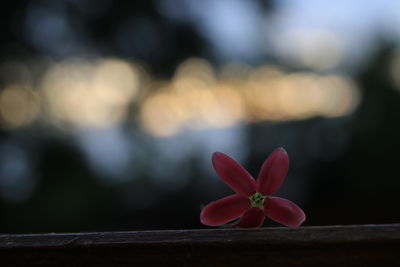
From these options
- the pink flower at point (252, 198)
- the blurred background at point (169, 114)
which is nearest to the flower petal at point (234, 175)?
the pink flower at point (252, 198)

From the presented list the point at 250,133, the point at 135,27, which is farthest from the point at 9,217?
the point at 250,133

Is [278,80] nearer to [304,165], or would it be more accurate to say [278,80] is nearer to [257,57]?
[257,57]

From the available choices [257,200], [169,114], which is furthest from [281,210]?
[169,114]

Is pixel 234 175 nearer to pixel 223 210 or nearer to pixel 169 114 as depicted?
pixel 223 210

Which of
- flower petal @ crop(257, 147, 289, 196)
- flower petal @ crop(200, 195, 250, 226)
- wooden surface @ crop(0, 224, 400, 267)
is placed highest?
flower petal @ crop(257, 147, 289, 196)

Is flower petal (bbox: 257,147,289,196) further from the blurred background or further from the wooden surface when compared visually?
the blurred background

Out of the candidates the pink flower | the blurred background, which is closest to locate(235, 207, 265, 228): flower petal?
the pink flower

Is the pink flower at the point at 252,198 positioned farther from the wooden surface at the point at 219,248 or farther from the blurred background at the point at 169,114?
the blurred background at the point at 169,114
